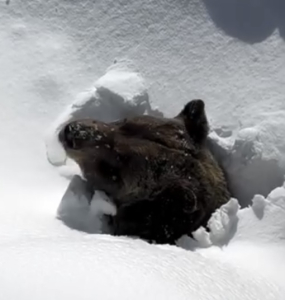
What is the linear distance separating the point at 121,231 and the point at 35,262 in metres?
1.83

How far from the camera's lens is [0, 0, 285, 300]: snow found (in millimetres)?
5371

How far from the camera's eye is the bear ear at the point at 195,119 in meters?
5.82

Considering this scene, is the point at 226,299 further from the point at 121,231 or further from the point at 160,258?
the point at 121,231

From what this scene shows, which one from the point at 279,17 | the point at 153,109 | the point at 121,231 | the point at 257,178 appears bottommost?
the point at 121,231

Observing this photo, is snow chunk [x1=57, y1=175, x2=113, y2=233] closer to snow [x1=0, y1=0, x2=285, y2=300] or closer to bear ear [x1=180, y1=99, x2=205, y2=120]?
snow [x1=0, y1=0, x2=285, y2=300]

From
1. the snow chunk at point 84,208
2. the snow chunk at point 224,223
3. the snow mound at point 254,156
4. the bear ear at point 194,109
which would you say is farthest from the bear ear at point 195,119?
the snow chunk at point 84,208

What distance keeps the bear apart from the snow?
16 cm

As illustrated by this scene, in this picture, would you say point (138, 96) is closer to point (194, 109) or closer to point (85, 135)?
point (194, 109)

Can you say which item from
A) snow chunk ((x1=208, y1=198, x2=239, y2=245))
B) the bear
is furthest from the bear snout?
snow chunk ((x1=208, y1=198, x2=239, y2=245))

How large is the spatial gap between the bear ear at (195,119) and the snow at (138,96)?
19 cm

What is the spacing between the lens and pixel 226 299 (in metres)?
3.96

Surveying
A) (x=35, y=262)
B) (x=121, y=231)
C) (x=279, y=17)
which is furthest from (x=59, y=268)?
(x=279, y=17)

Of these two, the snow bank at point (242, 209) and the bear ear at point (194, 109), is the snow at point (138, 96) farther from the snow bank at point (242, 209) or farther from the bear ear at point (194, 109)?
the bear ear at point (194, 109)

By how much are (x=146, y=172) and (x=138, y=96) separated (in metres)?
0.74
